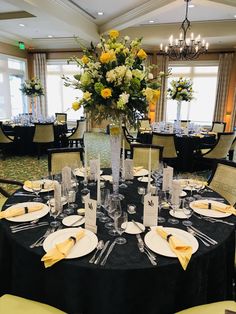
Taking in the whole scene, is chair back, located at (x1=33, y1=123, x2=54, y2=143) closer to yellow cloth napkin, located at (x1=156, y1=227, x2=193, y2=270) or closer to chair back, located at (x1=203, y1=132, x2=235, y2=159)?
chair back, located at (x1=203, y1=132, x2=235, y2=159)

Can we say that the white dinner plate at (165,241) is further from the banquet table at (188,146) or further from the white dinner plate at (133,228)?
the banquet table at (188,146)

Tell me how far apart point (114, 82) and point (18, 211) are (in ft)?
3.87

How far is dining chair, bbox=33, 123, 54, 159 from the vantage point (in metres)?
6.54

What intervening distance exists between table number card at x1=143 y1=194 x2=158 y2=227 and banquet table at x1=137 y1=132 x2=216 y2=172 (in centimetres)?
410

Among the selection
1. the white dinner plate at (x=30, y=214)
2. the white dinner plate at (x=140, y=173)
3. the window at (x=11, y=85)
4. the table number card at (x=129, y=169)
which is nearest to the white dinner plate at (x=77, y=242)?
the white dinner plate at (x=30, y=214)

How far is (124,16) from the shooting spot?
7.02 meters

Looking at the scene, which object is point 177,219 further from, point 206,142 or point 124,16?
point 124,16

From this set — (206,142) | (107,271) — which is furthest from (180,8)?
(107,271)

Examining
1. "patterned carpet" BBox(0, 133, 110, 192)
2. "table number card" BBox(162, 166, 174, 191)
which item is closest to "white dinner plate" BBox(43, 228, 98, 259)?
"table number card" BBox(162, 166, 174, 191)

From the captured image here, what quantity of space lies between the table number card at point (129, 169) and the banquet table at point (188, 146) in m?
3.18

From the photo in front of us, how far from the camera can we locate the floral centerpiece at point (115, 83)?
201cm

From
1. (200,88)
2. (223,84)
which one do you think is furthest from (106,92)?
(200,88)

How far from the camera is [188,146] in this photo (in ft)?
18.4

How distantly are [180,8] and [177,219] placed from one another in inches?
252
